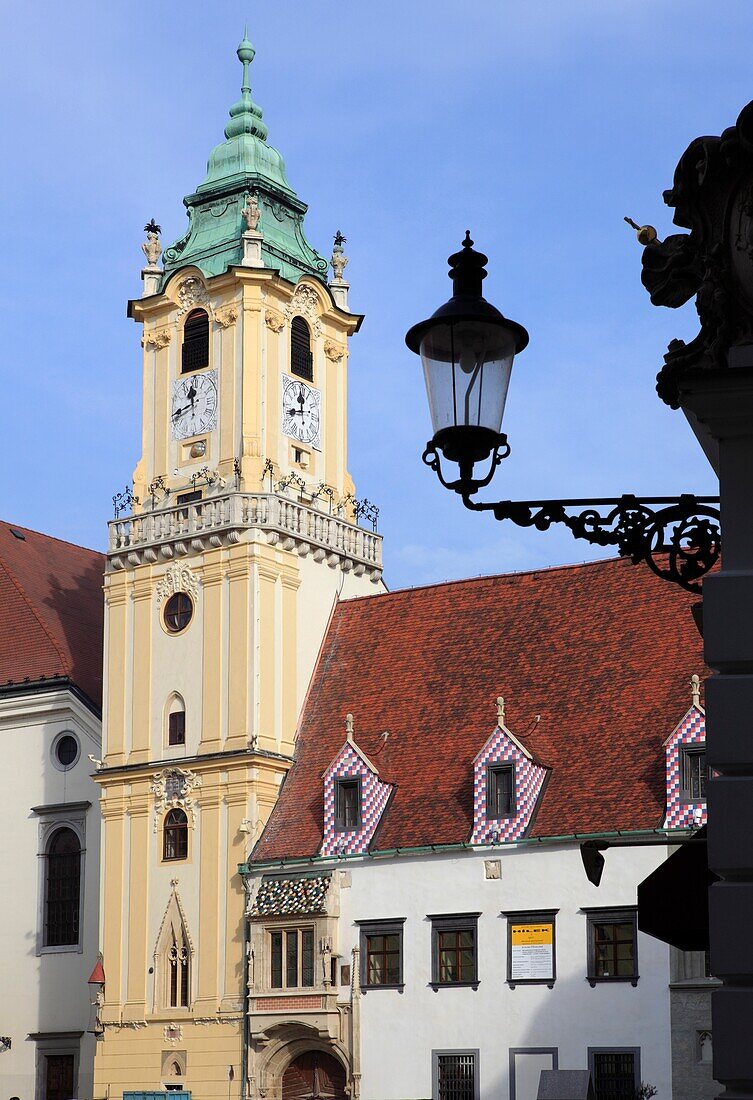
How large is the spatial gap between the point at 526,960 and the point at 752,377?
28.1 metres

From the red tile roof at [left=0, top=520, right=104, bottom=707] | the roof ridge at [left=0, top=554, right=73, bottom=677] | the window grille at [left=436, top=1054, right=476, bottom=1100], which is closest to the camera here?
the window grille at [left=436, top=1054, right=476, bottom=1100]

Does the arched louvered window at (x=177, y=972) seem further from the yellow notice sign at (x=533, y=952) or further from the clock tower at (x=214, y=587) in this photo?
the yellow notice sign at (x=533, y=952)

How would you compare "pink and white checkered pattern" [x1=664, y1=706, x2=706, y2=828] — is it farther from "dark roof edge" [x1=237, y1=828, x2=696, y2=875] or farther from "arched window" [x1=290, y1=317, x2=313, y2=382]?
"arched window" [x1=290, y1=317, x2=313, y2=382]

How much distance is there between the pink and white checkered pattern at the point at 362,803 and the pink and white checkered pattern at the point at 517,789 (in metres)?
2.50

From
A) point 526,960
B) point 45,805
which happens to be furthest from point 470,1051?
point 45,805

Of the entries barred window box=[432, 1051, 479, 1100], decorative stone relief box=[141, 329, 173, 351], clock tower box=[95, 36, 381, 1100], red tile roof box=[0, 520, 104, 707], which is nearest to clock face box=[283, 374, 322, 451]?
clock tower box=[95, 36, 381, 1100]

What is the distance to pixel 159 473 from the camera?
42.7 m

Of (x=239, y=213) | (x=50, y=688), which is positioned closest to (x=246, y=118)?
(x=239, y=213)

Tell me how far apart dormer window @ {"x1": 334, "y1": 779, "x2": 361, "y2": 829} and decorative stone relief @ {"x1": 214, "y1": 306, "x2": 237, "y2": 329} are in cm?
1148

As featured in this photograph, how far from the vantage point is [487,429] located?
788 centimetres

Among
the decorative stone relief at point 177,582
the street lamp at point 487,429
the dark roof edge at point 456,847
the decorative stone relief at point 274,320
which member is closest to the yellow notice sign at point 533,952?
the dark roof edge at point 456,847

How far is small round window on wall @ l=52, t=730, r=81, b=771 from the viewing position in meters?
43.5

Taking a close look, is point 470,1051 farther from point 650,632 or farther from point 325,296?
point 325,296

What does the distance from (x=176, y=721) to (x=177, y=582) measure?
3228 mm
